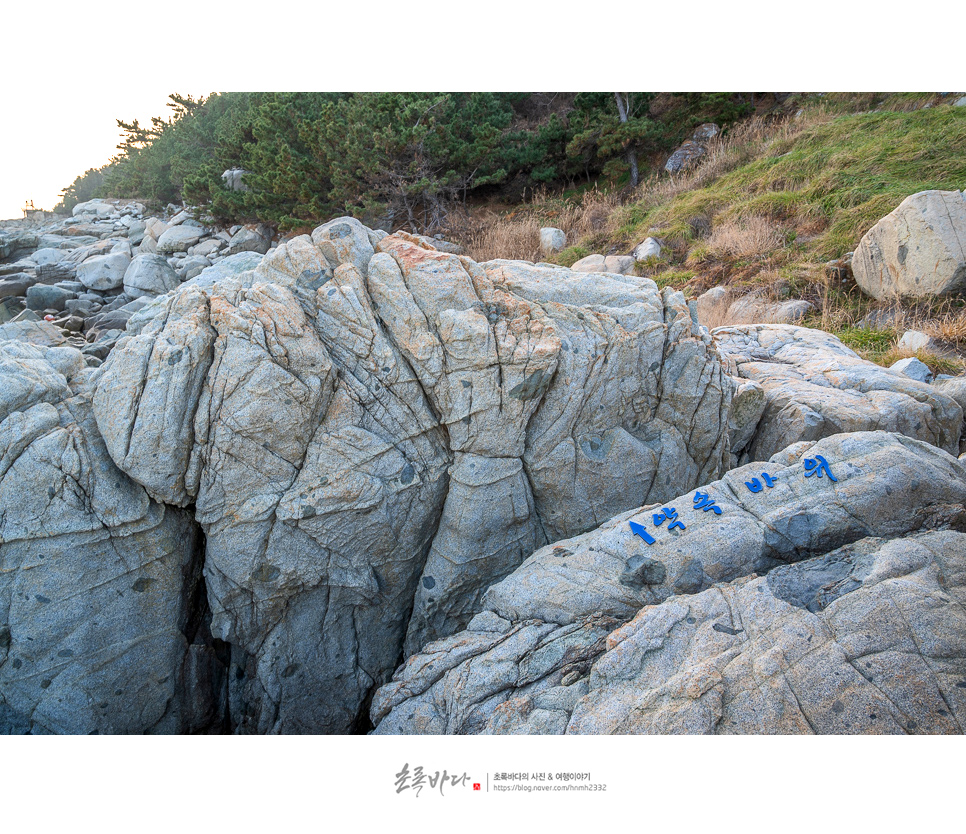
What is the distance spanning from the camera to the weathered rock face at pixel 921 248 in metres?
7.31

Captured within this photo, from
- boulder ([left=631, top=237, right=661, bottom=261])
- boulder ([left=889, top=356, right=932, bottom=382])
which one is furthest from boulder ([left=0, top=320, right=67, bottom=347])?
boulder ([left=889, top=356, right=932, bottom=382])

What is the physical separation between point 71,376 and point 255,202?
951cm

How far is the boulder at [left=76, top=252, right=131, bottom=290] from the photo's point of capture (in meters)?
10.4

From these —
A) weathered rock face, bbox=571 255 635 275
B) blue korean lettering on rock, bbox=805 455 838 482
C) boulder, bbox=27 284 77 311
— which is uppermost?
boulder, bbox=27 284 77 311

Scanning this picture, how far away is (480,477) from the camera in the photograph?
12.9 ft

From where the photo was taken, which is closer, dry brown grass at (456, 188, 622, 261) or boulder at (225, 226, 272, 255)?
dry brown grass at (456, 188, 622, 261)

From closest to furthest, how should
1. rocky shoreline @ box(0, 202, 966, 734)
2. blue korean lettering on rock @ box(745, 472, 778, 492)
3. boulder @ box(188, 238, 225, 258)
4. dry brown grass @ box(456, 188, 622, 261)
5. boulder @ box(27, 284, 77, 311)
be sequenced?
rocky shoreline @ box(0, 202, 966, 734)
blue korean lettering on rock @ box(745, 472, 778, 492)
boulder @ box(27, 284, 77, 311)
dry brown grass @ box(456, 188, 622, 261)
boulder @ box(188, 238, 225, 258)

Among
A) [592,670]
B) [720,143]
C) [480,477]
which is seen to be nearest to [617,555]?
[592,670]

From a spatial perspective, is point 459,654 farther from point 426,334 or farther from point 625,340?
point 625,340

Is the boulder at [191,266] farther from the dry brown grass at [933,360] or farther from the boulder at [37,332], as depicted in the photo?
the dry brown grass at [933,360]

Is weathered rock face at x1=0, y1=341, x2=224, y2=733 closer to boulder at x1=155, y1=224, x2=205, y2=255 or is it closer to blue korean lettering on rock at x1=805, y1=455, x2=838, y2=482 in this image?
blue korean lettering on rock at x1=805, y1=455, x2=838, y2=482

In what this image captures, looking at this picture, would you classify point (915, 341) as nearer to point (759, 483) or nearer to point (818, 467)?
point (818, 467)

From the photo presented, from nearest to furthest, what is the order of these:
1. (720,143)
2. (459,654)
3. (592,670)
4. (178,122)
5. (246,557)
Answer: (592,670) → (459,654) → (246,557) → (720,143) → (178,122)

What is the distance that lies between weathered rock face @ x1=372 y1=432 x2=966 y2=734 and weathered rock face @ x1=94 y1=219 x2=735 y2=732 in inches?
22.5
